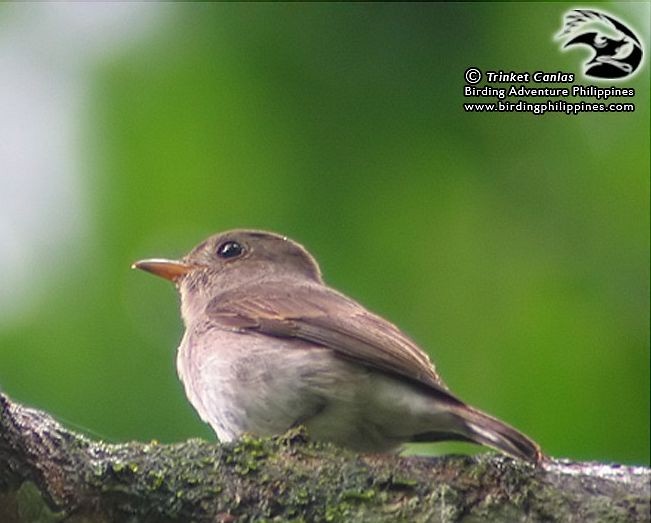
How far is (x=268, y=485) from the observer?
341cm

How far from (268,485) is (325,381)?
0.74 m

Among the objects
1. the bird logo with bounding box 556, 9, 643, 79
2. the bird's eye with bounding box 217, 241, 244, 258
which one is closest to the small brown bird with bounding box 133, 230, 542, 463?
the bird's eye with bounding box 217, 241, 244, 258

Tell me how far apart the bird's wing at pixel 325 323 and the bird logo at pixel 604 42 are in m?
1.13

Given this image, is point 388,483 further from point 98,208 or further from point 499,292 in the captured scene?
point 98,208

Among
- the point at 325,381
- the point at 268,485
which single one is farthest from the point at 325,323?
the point at 268,485

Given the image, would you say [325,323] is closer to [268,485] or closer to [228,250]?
[268,485]

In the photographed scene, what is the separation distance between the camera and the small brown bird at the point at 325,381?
12.8 feet

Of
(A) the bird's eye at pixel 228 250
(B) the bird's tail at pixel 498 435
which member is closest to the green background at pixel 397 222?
(B) the bird's tail at pixel 498 435

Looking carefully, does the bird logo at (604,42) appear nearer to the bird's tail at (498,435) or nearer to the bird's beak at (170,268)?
the bird's tail at (498,435)

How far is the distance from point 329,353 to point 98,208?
1.05m

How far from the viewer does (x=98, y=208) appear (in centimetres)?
353

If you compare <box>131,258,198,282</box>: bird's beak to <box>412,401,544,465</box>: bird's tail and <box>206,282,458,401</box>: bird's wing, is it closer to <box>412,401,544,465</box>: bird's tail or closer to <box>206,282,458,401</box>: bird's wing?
<box>206,282,458,401</box>: bird's wing

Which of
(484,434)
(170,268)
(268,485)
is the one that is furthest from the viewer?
(170,268)

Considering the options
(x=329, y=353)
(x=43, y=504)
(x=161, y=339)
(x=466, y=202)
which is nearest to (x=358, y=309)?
(x=329, y=353)
